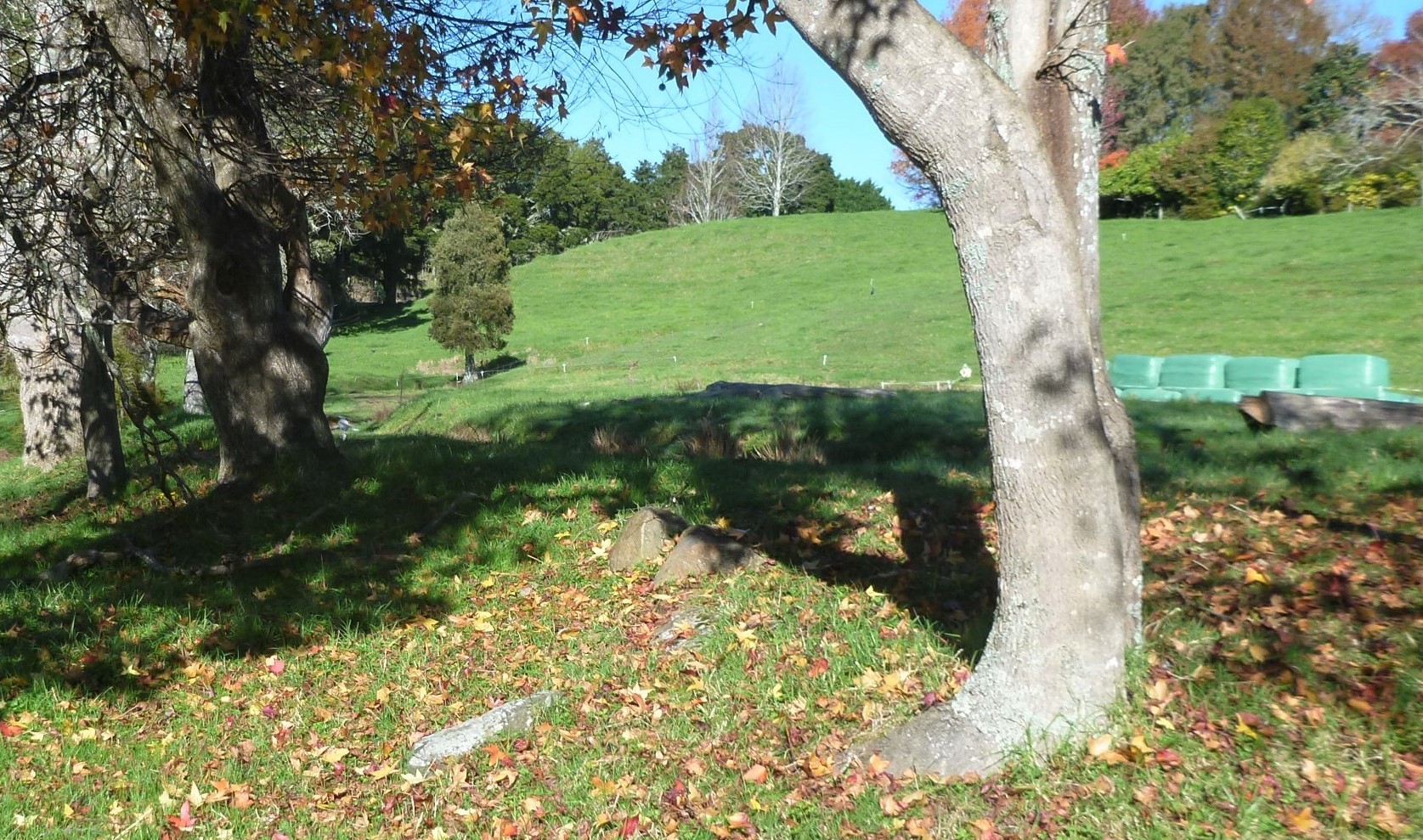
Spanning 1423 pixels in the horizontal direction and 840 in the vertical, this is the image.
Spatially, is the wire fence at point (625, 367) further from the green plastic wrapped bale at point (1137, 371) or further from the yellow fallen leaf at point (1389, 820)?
the yellow fallen leaf at point (1389, 820)

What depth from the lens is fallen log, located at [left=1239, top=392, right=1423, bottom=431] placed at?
10781 millimetres

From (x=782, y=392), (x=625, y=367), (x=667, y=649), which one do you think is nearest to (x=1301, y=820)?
(x=667, y=649)

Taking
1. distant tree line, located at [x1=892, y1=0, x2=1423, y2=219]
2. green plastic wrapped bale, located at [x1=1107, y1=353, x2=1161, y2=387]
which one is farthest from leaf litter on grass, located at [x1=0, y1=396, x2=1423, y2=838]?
distant tree line, located at [x1=892, y1=0, x2=1423, y2=219]

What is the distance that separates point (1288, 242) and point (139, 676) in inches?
1682

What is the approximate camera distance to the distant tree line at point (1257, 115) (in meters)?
43.2

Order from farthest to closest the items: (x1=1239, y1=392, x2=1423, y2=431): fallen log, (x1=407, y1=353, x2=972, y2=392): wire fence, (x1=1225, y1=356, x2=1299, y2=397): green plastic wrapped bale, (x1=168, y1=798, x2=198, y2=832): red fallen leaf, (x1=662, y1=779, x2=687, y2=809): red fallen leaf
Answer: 1. (x1=407, y1=353, x2=972, y2=392): wire fence
2. (x1=1225, y1=356, x2=1299, y2=397): green plastic wrapped bale
3. (x1=1239, y1=392, x2=1423, y2=431): fallen log
4. (x1=168, y1=798, x2=198, y2=832): red fallen leaf
5. (x1=662, y1=779, x2=687, y2=809): red fallen leaf

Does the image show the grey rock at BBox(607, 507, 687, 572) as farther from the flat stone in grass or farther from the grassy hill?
the grassy hill

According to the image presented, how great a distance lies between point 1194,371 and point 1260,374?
1.27 meters

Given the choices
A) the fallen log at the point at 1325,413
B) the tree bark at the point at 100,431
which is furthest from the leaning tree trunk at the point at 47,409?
the fallen log at the point at 1325,413

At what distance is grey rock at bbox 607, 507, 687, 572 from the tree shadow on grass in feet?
1.98

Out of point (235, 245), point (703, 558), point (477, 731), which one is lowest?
point (477, 731)

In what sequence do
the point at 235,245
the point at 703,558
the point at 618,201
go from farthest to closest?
the point at 618,201
the point at 235,245
the point at 703,558

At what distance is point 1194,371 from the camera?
18.7m

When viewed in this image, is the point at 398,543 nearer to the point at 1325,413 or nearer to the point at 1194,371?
the point at 1325,413
